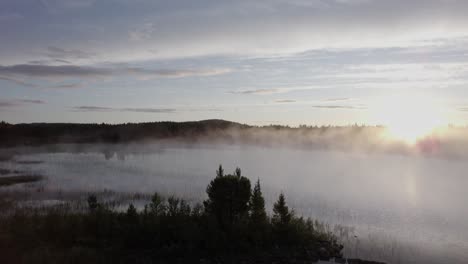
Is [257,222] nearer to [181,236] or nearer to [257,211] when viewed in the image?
[257,211]

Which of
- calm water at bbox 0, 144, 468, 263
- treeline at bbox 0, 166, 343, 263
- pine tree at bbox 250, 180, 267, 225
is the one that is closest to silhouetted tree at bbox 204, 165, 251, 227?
treeline at bbox 0, 166, 343, 263

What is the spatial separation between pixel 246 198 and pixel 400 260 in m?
9.37

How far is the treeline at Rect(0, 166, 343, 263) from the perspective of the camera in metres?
23.6

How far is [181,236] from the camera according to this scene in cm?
2544

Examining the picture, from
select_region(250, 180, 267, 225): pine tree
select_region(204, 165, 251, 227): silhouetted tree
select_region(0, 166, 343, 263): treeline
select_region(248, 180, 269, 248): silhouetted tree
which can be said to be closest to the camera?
select_region(0, 166, 343, 263): treeline

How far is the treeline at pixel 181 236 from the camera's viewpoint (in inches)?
931

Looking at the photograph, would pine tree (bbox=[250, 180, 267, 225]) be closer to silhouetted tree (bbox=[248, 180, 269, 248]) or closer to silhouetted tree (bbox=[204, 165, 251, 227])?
silhouetted tree (bbox=[248, 180, 269, 248])

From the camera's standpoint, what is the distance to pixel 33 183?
48469 mm

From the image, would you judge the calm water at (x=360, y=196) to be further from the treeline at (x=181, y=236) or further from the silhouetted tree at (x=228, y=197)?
the silhouetted tree at (x=228, y=197)

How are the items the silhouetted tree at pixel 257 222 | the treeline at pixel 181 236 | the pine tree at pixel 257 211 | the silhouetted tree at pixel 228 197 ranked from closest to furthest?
the treeline at pixel 181 236, the silhouetted tree at pixel 257 222, the silhouetted tree at pixel 228 197, the pine tree at pixel 257 211

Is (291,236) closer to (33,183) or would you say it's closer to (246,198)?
(246,198)

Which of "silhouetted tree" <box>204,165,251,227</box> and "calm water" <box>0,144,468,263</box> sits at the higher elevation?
"silhouetted tree" <box>204,165,251,227</box>

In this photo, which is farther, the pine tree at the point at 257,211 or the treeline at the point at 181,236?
the pine tree at the point at 257,211

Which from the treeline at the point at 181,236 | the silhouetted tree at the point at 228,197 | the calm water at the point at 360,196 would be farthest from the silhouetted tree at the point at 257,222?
the calm water at the point at 360,196
